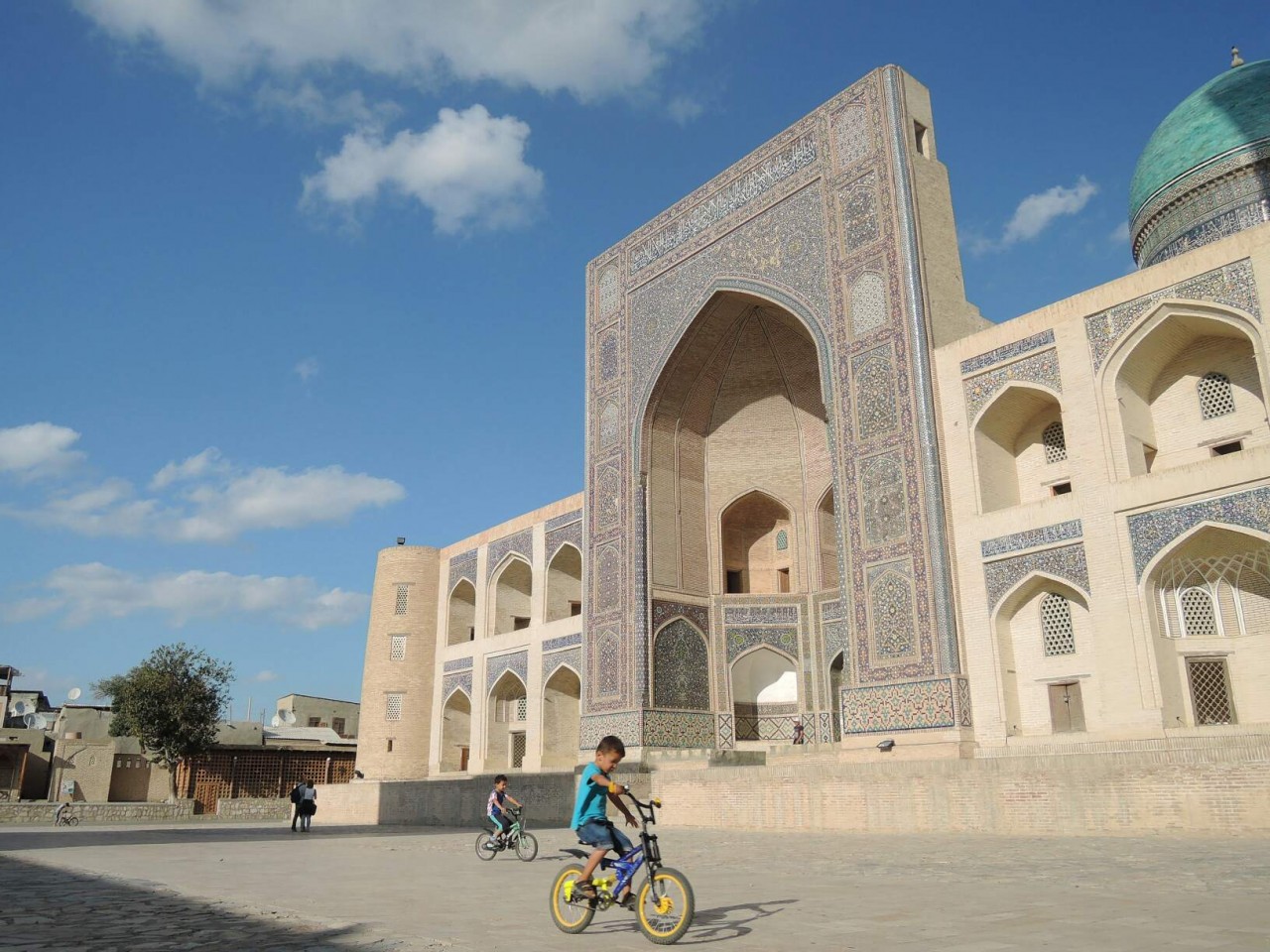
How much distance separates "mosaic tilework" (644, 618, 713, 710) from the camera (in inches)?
643

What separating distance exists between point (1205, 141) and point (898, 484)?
8.71 meters

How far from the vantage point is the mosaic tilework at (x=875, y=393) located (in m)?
13.1

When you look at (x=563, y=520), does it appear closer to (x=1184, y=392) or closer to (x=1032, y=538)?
(x=1032, y=538)

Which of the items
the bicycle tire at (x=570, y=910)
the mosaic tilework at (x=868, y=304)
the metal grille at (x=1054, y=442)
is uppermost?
the mosaic tilework at (x=868, y=304)

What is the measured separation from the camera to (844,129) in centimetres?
1482

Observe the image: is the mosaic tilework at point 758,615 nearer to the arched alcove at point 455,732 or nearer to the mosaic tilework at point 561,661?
the mosaic tilework at point 561,661

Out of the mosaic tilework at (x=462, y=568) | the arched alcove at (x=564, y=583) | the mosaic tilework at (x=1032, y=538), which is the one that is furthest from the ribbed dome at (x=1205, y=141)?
the mosaic tilework at (x=462, y=568)

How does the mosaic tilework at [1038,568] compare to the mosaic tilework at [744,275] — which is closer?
the mosaic tilework at [1038,568]

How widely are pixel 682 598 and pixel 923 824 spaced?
7454 mm

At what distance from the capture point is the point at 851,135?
48.1 feet

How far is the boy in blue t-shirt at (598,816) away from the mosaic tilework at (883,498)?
355 inches

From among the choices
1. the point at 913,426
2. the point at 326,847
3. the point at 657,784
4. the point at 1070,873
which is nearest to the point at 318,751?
the point at 657,784

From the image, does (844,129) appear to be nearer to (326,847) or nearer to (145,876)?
(326,847)

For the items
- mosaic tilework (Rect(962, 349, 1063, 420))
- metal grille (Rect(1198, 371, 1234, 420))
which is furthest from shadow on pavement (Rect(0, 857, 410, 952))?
metal grille (Rect(1198, 371, 1234, 420))
